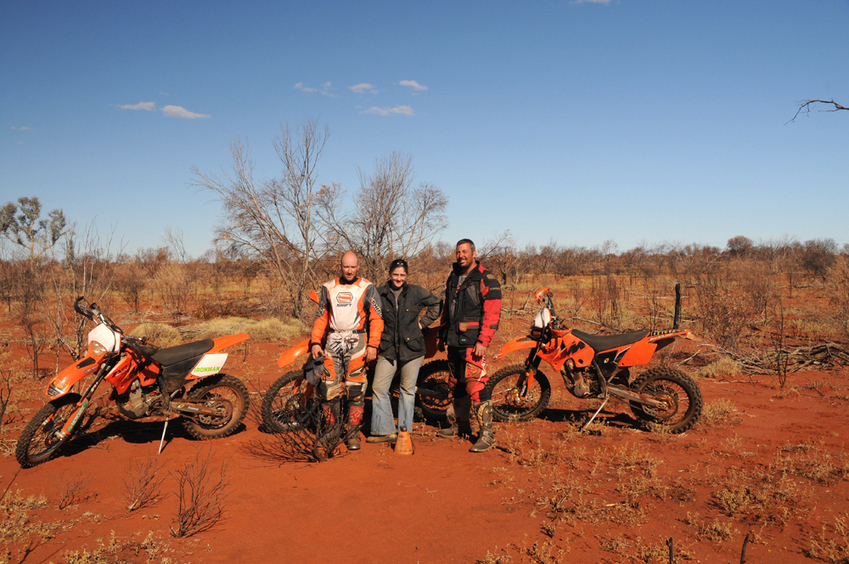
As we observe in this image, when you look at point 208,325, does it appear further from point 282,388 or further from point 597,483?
point 597,483

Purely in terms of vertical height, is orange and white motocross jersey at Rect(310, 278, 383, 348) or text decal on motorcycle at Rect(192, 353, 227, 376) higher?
orange and white motocross jersey at Rect(310, 278, 383, 348)

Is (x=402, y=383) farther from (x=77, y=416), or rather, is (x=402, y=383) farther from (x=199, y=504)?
(x=77, y=416)

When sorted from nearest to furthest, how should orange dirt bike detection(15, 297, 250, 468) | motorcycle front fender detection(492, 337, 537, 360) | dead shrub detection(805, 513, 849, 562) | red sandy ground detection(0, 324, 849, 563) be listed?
dead shrub detection(805, 513, 849, 562) → red sandy ground detection(0, 324, 849, 563) → orange dirt bike detection(15, 297, 250, 468) → motorcycle front fender detection(492, 337, 537, 360)

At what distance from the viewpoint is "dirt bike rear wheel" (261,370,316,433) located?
16.5 ft

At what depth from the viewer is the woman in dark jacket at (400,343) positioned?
16.2 ft

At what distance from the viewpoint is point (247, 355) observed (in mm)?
10289

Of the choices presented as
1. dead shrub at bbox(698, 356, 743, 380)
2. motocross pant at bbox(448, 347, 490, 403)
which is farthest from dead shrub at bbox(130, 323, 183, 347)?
dead shrub at bbox(698, 356, 743, 380)

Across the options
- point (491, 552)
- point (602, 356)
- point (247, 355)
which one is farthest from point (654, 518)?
point (247, 355)

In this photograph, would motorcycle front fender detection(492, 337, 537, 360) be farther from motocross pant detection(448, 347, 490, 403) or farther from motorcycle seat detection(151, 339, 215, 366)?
motorcycle seat detection(151, 339, 215, 366)

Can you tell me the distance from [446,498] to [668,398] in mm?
3031

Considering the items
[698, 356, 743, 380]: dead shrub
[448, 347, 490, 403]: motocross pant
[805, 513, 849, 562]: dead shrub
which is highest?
[448, 347, 490, 403]: motocross pant

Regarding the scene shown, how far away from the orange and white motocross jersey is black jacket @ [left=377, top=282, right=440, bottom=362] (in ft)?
0.51

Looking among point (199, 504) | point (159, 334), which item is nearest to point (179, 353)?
point (199, 504)

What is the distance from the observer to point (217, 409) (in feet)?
16.8
